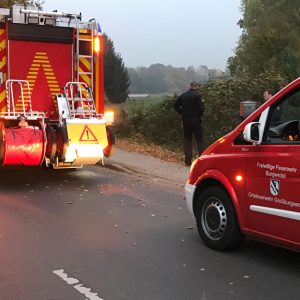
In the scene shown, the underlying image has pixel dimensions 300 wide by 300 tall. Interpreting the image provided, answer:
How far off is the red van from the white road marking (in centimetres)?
167

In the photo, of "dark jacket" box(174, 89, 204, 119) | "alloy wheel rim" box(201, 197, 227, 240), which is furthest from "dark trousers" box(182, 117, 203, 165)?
"alloy wheel rim" box(201, 197, 227, 240)

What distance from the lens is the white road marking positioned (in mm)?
4477

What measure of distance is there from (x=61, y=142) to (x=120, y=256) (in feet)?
13.2

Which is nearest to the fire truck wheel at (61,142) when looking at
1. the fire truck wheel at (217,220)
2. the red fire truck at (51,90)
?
the red fire truck at (51,90)

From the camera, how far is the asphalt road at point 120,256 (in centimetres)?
463

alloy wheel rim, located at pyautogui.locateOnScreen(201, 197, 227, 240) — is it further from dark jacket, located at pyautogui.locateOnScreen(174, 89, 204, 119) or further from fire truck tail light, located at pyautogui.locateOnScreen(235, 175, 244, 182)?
dark jacket, located at pyautogui.locateOnScreen(174, 89, 204, 119)

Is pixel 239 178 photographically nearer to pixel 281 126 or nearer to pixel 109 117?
pixel 281 126

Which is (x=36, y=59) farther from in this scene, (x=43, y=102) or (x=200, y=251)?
(x=200, y=251)

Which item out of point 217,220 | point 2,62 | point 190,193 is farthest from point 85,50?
point 217,220

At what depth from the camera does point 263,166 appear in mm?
5129

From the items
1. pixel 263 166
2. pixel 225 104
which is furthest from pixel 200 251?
pixel 225 104

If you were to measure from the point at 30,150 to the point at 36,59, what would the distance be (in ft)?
7.23

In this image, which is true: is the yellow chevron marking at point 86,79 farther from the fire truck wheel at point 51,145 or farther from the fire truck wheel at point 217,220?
the fire truck wheel at point 217,220

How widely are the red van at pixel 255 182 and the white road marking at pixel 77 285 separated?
5.48 feet
